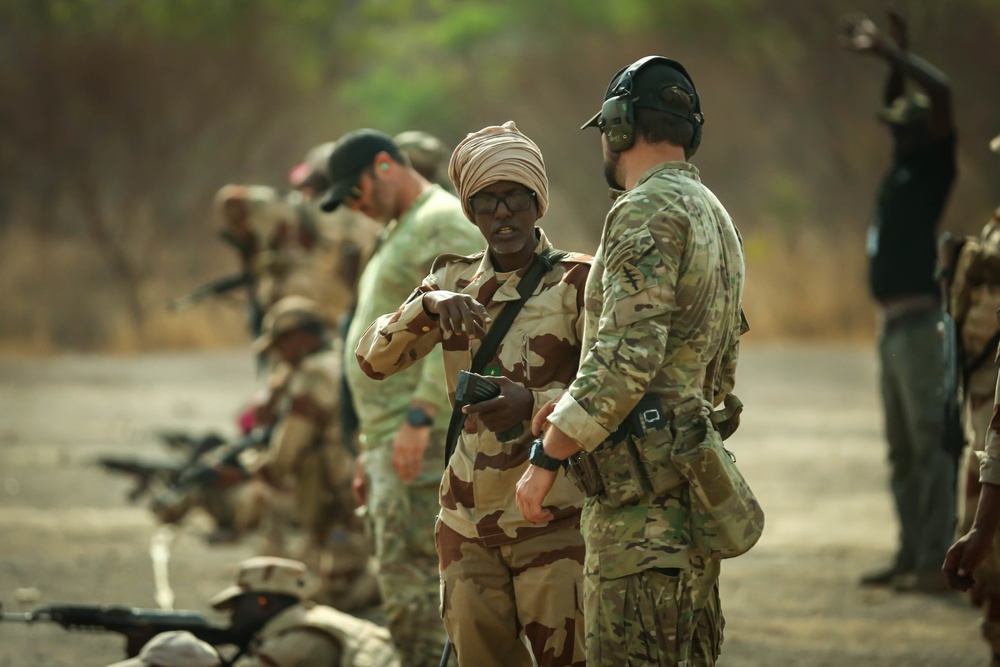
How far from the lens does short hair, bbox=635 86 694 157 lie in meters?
4.41

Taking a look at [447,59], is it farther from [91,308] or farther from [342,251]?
[342,251]

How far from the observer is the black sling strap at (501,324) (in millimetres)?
4812

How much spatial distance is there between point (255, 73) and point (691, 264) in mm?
32731

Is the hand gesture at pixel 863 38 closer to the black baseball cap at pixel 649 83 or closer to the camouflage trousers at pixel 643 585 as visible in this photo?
the black baseball cap at pixel 649 83

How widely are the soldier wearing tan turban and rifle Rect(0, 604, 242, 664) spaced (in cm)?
211

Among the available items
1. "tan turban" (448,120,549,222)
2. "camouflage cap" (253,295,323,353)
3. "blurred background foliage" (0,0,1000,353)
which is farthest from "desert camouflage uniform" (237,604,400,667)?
"blurred background foliage" (0,0,1000,353)

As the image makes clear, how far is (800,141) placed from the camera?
37.2 meters

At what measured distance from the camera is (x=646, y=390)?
4.28 m

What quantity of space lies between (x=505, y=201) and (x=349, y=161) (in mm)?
1887

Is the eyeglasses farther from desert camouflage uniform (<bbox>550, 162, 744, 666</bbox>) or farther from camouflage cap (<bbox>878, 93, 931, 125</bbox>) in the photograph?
camouflage cap (<bbox>878, 93, 931, 125</bbox>)

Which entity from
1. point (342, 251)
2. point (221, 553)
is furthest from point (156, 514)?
point (342, 251)

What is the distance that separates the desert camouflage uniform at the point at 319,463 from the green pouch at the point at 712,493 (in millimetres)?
5001

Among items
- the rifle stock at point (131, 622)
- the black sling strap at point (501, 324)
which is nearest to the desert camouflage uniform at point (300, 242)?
the rifle stock at point (131, 622)

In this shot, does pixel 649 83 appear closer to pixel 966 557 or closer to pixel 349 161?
pixel 966 557
